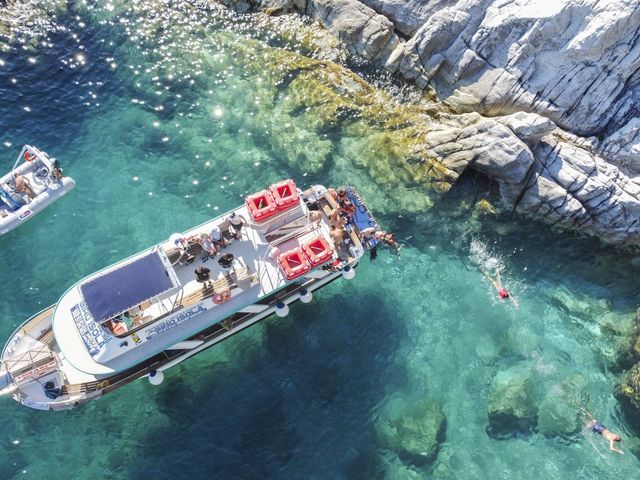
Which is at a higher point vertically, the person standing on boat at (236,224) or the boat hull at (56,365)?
the person standing on boat at (236,224)

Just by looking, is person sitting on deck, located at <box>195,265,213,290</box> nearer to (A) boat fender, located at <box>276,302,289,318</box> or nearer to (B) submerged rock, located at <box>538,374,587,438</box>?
(A) boat fender, located at <box>276,302,289,318</box>

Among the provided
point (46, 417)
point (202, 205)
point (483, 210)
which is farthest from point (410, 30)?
point (46, 417)

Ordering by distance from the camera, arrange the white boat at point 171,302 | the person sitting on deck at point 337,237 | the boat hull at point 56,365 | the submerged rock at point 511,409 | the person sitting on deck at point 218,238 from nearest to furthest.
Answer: the white boat at point 171,302 < the boat hull at point 56,365 < the person sitting on deck at point 218,238 < the submerged rock at point 511,409 < the person sitting on deck at point 337,237

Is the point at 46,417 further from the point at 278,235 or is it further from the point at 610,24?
the point at 610,24

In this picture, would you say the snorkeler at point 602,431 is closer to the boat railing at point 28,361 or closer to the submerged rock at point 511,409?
the submerged rock at point 511,409

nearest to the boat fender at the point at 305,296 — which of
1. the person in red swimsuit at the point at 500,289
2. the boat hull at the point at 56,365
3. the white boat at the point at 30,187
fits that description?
the boat hull at the point at 56,365

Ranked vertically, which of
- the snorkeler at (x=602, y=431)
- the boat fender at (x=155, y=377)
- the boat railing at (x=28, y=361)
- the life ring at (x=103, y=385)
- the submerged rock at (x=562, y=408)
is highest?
the boat railing at (x=28, y=361)

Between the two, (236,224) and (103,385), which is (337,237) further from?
(103,385)
